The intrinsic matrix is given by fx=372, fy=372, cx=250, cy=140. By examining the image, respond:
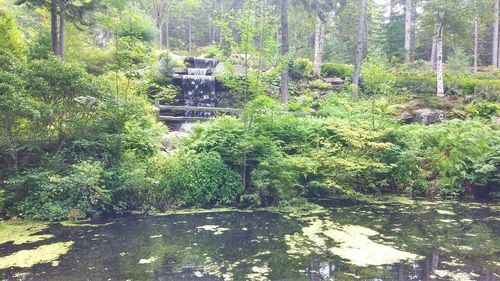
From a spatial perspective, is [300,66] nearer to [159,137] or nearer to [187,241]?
[159,137]

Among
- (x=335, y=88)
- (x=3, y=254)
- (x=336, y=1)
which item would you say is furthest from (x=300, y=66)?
(x=3, y=254)

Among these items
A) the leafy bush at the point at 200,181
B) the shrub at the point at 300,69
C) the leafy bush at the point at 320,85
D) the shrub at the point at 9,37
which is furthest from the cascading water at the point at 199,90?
the leafy bush at the point at 200,181

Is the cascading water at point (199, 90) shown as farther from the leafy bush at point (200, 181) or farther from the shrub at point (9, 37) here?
the leafy bush at point (200, 181)

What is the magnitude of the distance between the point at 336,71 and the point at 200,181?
45.1 ft

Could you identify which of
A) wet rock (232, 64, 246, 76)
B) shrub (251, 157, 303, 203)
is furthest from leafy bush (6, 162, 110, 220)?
wet rock (232, 64, 246, 76)

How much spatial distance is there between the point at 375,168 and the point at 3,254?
23.8ft

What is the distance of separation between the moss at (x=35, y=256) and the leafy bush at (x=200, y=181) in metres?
2.56

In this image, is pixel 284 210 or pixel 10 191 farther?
pixel 284 210

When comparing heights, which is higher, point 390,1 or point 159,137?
point 390,1

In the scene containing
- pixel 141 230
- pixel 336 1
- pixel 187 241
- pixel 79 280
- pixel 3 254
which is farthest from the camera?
pixel 336 1

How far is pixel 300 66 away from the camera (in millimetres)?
19047

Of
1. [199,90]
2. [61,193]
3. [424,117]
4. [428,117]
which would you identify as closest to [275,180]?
[61,193]

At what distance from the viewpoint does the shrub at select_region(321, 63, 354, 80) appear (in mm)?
19422

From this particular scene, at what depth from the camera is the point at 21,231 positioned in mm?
6062
